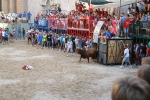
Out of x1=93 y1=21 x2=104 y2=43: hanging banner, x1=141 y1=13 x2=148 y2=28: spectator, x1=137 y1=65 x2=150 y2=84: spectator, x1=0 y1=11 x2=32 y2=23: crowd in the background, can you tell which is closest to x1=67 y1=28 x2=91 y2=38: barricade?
x1=93 y1=21 x2=104 y2=43: hanging banner

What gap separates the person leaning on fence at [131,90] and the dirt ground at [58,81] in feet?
23.4

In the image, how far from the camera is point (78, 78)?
12773mm

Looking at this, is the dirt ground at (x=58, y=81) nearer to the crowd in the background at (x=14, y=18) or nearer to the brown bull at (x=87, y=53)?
the brown bull at (x=87, y=53)

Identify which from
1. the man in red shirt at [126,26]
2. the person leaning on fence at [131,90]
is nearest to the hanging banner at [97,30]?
the man in red shirt at [126,26]

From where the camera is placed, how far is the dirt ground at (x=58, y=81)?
9.79m

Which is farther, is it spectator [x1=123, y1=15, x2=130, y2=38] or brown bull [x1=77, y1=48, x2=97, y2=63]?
spectator [x1=123, y1=15, x2=130, y2=38]

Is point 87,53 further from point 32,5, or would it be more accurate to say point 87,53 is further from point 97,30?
point 32,5

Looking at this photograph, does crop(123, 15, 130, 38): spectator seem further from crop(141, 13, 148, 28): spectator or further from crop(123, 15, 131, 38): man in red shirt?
crop(141, 13, 148, 28): spectator

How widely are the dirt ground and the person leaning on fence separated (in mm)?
7146

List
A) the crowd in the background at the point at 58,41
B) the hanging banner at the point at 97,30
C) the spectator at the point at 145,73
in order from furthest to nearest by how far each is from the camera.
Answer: the crowd in the background at the point at 58,41 → the hanging banner at the point at 97,30 → the spectator at the point at 145,73

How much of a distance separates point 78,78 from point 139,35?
22.4ft

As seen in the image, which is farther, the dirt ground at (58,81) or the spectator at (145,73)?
the dirt ground at (58,81)

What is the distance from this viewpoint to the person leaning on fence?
90.4 inches

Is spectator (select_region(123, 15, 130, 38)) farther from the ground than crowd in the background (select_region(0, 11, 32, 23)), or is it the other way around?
crowd in the background (select_region(0, 11, 32, 23))
